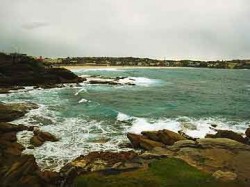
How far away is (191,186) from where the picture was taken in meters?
13.9

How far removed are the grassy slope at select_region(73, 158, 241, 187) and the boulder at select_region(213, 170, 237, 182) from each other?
0.35 metres

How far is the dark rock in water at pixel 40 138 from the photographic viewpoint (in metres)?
24.2

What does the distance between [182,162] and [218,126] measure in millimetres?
16522

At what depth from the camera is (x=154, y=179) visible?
14195mm

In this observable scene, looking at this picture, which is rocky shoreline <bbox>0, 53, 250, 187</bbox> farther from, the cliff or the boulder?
the cliff

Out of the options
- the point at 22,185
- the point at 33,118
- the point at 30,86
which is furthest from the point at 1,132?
the point at 30,86

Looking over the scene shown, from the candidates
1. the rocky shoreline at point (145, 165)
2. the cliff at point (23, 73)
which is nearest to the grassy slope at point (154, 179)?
the rocky shoreline at point (145, 165)

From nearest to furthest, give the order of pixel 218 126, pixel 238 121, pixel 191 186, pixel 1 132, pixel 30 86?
pixel 191 186
pixel 1 132
pixel 218 126
pixel 238 121
pixel 30 86

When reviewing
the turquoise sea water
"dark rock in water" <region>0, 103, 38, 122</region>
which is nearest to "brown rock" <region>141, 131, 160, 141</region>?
the turquoise sea water

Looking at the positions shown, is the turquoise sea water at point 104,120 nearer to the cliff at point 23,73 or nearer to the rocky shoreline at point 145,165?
the rocky shoreline at point 145,165

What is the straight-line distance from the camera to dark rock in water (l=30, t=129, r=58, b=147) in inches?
955

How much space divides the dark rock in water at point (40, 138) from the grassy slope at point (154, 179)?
10412 millimetres

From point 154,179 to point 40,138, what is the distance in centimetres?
1272

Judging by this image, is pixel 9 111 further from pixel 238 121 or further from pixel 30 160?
pixel 238 121
